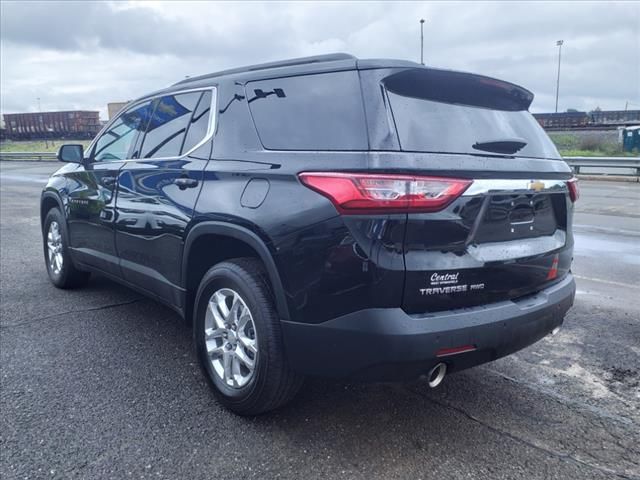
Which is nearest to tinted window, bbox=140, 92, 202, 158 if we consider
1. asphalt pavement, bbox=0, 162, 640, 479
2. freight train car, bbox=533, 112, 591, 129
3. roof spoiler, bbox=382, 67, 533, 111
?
asphalt pavement, bbox=0, 162, 640, 479

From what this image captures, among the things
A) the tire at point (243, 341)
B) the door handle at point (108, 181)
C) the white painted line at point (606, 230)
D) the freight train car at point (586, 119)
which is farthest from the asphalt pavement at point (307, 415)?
the freight train car at point (586, 119)

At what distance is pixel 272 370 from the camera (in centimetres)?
277

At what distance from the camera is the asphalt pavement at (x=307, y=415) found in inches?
104

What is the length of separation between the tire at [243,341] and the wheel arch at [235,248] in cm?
9

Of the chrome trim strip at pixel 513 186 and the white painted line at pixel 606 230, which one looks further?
the white painted line at pixel 606 230

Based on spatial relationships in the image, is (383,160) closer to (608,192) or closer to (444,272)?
(444,272)

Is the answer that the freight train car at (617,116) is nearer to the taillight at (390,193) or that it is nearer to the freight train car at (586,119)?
the freight train car at (586,119)

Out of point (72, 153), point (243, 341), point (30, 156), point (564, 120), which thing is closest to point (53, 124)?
point (30, 156)

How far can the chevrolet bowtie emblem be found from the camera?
2.83m

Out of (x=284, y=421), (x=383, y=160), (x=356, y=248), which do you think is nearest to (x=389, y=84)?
(x=383, y=160)

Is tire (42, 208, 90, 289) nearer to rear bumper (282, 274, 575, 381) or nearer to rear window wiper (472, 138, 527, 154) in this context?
rear bumper (282, 274, 575, 381)

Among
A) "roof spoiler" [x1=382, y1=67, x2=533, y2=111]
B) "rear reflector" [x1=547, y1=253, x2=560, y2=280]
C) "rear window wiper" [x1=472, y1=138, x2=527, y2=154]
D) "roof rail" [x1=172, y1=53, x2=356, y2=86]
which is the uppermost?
"roof rail" [x1=172, y1=53, x2=356, y2=86]

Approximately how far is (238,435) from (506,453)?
4.44ft

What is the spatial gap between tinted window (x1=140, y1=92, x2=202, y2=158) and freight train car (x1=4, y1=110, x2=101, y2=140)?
3804cm
